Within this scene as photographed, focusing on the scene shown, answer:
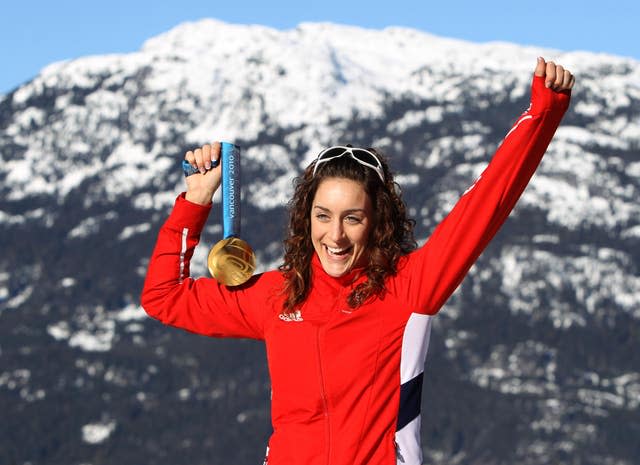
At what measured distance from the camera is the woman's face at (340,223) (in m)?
9.52

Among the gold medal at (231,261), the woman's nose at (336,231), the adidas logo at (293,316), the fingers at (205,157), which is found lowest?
the adidas logo at (293,316)

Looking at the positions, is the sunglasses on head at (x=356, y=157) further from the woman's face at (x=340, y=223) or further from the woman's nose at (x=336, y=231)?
the woman's nose at (x=336, y=231)

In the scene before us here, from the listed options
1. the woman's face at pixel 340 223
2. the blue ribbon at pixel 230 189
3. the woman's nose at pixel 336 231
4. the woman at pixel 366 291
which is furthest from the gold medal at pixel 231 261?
the woman's nose at pixel 336 231

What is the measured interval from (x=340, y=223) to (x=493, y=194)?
0.98m

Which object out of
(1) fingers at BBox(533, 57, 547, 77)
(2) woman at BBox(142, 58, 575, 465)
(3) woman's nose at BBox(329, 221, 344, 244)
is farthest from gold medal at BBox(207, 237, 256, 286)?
(1) fingers at BBox(533, 57, 547, 77)

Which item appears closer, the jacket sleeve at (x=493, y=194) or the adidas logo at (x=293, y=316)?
the jacket sleeve at (x=493, y=194)

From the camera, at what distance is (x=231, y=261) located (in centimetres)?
987

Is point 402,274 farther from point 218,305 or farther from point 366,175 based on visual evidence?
point 218,305

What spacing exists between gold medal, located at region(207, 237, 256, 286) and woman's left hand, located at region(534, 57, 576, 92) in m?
2.19

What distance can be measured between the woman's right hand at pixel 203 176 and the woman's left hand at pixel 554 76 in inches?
94.5

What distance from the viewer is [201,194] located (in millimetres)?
10586

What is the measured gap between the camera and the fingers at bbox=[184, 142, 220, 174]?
10383 mm

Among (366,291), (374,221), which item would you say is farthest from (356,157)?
(366,291)

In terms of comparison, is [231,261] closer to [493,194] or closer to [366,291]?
[366,291]
